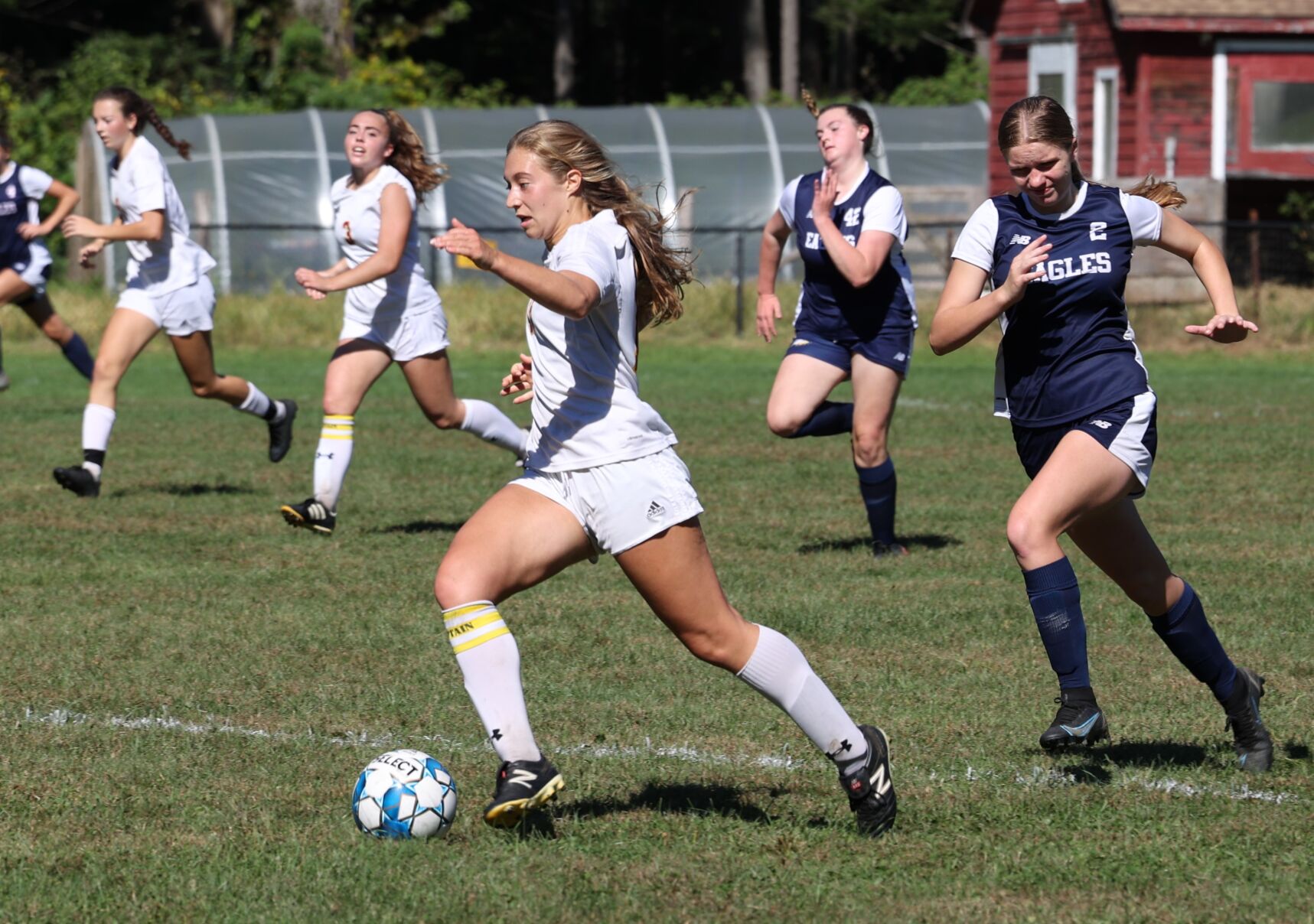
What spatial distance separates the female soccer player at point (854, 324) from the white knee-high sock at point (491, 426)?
1.51 metres

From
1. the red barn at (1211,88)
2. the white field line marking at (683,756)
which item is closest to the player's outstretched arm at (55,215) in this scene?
the white field line marking at (683,756)

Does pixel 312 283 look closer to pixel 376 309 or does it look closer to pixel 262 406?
pixel 376 309

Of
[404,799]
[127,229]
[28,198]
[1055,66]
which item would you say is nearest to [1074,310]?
[404,799]

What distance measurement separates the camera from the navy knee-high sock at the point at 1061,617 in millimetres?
5391

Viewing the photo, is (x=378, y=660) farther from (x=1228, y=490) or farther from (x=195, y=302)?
(x=1228, y=490)

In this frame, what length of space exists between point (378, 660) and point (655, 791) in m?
2.00

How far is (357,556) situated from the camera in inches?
364

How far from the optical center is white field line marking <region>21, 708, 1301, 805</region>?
17.4ft

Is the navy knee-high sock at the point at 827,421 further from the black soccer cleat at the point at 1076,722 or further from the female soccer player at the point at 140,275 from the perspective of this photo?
the black soccer cleat at the point at 1076,722

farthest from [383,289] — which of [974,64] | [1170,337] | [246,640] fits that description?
[974,64]

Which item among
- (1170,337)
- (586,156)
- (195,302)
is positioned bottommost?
(1170,337)

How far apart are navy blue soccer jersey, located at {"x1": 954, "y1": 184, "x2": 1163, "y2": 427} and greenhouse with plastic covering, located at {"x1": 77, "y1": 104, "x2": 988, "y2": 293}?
21.4 meters

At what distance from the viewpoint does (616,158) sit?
29.1m

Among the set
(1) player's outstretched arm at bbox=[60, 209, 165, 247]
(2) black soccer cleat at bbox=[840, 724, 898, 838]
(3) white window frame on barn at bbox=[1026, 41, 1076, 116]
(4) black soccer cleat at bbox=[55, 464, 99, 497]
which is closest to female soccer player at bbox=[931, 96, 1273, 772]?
(2) black soccer cleat at bbox=[840, 724, 898, 838]
